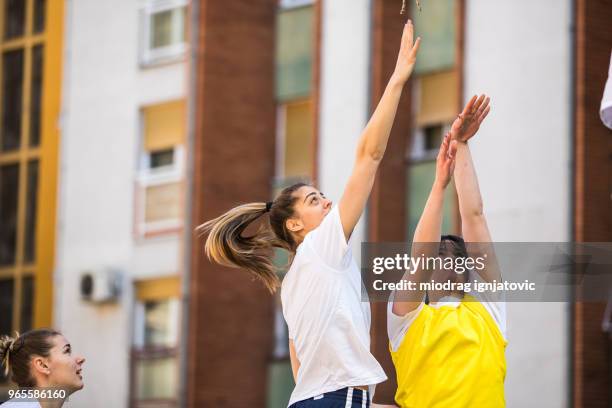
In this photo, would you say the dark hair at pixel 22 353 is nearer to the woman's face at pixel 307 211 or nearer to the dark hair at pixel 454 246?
the woman's face at pixel 307 211

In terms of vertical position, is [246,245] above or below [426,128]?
below

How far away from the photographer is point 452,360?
6.85 m

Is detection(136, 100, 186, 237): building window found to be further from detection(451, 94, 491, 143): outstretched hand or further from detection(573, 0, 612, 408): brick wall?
detection(451, 94, 491, 143): outstretched hand

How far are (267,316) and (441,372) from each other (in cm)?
1534

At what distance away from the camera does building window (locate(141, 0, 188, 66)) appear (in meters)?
23.8

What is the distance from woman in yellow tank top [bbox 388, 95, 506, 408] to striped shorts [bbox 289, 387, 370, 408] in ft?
0.98

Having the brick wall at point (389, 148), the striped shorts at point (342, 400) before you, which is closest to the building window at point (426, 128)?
the brick wall at point (389, 148)

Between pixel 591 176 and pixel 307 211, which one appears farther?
pixel 591 176

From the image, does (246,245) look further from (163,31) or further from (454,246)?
(163,31)

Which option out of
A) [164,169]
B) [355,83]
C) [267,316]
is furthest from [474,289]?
[164,169]

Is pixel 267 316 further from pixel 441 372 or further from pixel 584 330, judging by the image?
pixel 441 372

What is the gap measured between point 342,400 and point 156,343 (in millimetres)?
16894

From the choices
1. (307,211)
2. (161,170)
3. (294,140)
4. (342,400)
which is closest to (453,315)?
(342,400)

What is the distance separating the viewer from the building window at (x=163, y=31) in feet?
78.2
